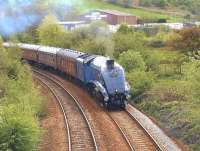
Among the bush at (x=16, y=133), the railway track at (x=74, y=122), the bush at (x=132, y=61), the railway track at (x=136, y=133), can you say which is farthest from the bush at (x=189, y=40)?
the bush at (x=16, y=133)

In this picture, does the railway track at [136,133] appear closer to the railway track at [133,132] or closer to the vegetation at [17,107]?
the railway track at [133,132]

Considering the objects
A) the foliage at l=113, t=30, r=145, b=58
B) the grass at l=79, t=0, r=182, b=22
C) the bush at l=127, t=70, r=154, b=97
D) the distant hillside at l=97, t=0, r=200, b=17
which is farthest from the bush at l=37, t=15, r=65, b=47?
the distant hillside at l=97, t=0, r=200, b=17

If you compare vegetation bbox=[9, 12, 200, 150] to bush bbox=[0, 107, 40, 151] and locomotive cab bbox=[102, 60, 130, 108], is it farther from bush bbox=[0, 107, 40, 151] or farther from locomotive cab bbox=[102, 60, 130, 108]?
bush bbox=[0, 107, 40, 151]

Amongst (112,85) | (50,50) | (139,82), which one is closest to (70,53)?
(50,50)

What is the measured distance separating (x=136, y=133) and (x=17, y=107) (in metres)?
6.77

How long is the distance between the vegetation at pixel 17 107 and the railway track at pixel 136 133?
4.57m

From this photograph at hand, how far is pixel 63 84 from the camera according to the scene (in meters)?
43.9

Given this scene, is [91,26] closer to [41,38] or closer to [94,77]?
[41,38]

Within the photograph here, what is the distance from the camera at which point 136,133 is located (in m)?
26.5

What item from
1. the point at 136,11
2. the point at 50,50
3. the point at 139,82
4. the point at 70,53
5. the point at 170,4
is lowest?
the point at 139,82

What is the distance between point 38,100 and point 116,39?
69.5ft

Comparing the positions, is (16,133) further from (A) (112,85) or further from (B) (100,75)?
(B) (100,75)

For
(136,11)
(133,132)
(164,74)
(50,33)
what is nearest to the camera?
(133,132)

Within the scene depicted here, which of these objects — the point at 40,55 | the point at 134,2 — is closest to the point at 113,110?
the point at 40,55
